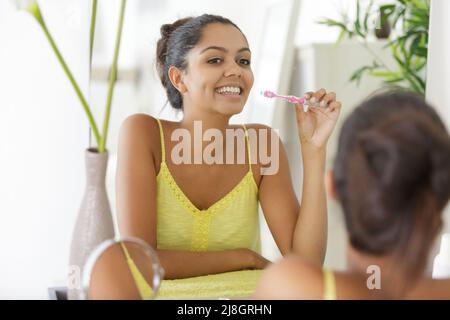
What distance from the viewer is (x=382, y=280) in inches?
26.2

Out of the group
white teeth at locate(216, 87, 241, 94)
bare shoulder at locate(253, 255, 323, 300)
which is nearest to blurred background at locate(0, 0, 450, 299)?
white teeth at locate(216, 87, 241, 94)

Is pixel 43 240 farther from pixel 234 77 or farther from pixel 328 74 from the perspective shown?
pixel 328 74

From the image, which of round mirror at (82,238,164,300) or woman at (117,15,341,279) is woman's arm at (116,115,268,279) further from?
round mirror at (82,238,164,300)

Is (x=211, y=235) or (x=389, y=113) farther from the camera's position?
(x=211, y=235)

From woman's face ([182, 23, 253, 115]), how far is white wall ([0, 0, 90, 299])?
0.62ft

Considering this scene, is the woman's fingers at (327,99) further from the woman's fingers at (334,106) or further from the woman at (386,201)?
the woman at (386,201)

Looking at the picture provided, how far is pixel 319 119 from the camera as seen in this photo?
1.08 m

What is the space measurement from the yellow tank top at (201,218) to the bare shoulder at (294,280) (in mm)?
445

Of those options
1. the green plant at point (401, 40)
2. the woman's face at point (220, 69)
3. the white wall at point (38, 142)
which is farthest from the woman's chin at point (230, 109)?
the green plant at point (401, 40)

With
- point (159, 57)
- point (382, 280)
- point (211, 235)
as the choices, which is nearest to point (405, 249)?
point (382, 280)

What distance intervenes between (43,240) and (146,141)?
9.8 inches

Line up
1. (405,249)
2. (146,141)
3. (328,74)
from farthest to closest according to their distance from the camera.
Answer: (328,74) < (146,141) < (405,249)

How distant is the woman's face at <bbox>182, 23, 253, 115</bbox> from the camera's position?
3.53 ft

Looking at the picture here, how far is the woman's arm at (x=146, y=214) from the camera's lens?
100cm
